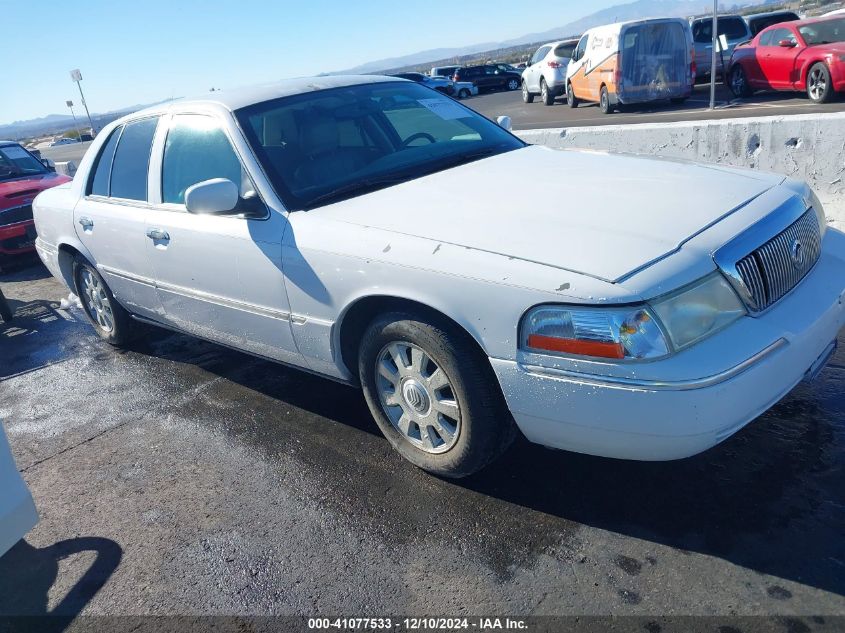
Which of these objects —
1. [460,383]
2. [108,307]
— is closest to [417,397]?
[460,383]

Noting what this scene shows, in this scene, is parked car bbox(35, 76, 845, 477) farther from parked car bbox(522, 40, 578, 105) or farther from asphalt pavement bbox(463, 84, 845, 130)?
parked car bbox(522, 40, 578, 105)

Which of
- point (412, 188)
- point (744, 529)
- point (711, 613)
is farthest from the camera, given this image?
point (412, 188)

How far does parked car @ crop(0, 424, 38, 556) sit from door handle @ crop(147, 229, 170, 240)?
1.58m

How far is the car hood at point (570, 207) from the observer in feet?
8.16

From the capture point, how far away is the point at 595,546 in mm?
2615

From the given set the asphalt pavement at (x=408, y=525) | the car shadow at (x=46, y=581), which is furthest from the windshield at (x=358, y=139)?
the car shadow at (x=46, y=581)

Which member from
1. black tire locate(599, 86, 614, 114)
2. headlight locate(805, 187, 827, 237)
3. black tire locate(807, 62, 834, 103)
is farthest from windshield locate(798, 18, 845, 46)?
headlight locate(805, 187, 827, 237)

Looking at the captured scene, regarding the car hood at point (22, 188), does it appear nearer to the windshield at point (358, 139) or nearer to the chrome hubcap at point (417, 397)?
the windshield at point (358, 139)

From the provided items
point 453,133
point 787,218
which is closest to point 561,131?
point 453,133

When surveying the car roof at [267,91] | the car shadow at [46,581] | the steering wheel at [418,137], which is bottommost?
the car shadow at [46,581]

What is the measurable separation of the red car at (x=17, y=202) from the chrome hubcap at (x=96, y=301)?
395cm

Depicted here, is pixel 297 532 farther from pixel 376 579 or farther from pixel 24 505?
pixel 24 505

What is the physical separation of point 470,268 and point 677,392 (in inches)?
32.8

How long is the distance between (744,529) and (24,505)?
269cm
